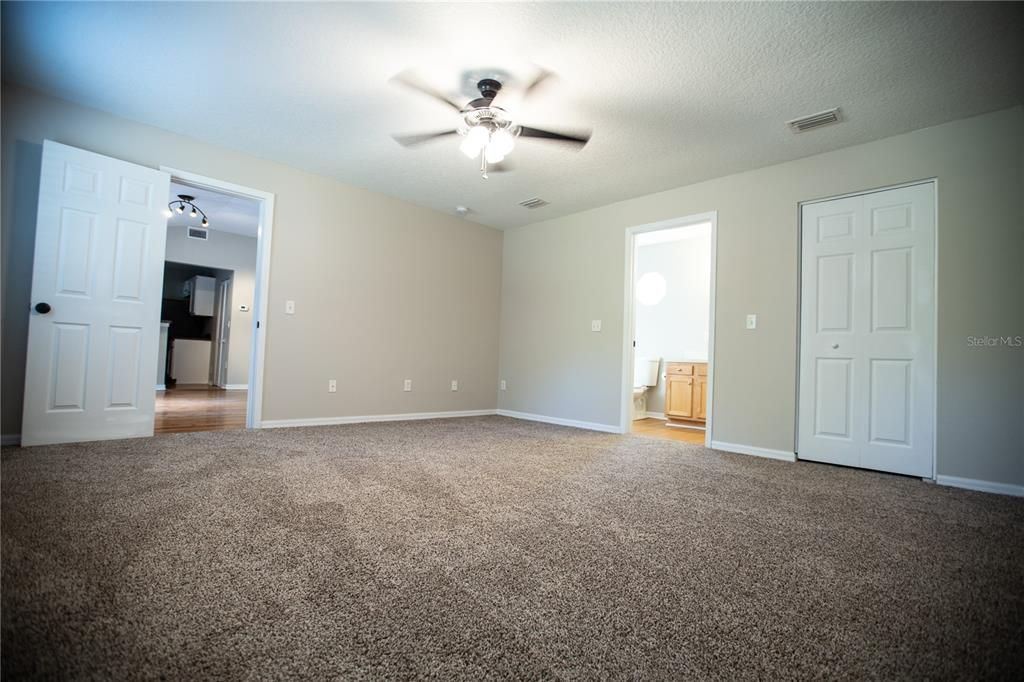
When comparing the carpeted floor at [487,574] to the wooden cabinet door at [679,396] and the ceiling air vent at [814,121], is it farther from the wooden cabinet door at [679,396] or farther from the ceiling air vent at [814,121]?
the wooden cabinet door at [679,396]

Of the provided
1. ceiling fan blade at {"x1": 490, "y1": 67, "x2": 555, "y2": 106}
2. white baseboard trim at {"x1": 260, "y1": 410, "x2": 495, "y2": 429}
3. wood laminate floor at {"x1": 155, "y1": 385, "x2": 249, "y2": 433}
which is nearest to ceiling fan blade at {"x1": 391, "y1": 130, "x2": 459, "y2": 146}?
ceiling fan blade at {"x1": 490, "y1": 67, "x2": 555, "y2": 106}

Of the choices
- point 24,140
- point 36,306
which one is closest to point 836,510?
point 36,306

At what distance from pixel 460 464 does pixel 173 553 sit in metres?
1.72

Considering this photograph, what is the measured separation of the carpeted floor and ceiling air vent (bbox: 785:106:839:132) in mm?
2391

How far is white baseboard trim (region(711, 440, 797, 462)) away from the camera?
11.9 ft

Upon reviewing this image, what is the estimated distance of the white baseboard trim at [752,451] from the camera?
3635 millimetres

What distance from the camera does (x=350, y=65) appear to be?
8.79 ft

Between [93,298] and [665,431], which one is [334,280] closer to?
[93,298]

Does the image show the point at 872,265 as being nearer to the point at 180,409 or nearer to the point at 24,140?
the point at 24,140

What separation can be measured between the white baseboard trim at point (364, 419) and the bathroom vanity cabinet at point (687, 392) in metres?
2.27

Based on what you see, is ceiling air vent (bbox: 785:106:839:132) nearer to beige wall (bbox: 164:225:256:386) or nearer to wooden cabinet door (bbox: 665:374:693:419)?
wooden cabinet door (bbox: 665:374:693:419)

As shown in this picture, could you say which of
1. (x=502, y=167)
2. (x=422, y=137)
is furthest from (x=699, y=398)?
(x=422, y=137)

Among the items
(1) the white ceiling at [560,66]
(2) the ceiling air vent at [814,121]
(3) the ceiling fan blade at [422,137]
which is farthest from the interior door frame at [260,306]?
(2) the ceiling air vent at [814,121]

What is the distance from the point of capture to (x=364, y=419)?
4809 mm
